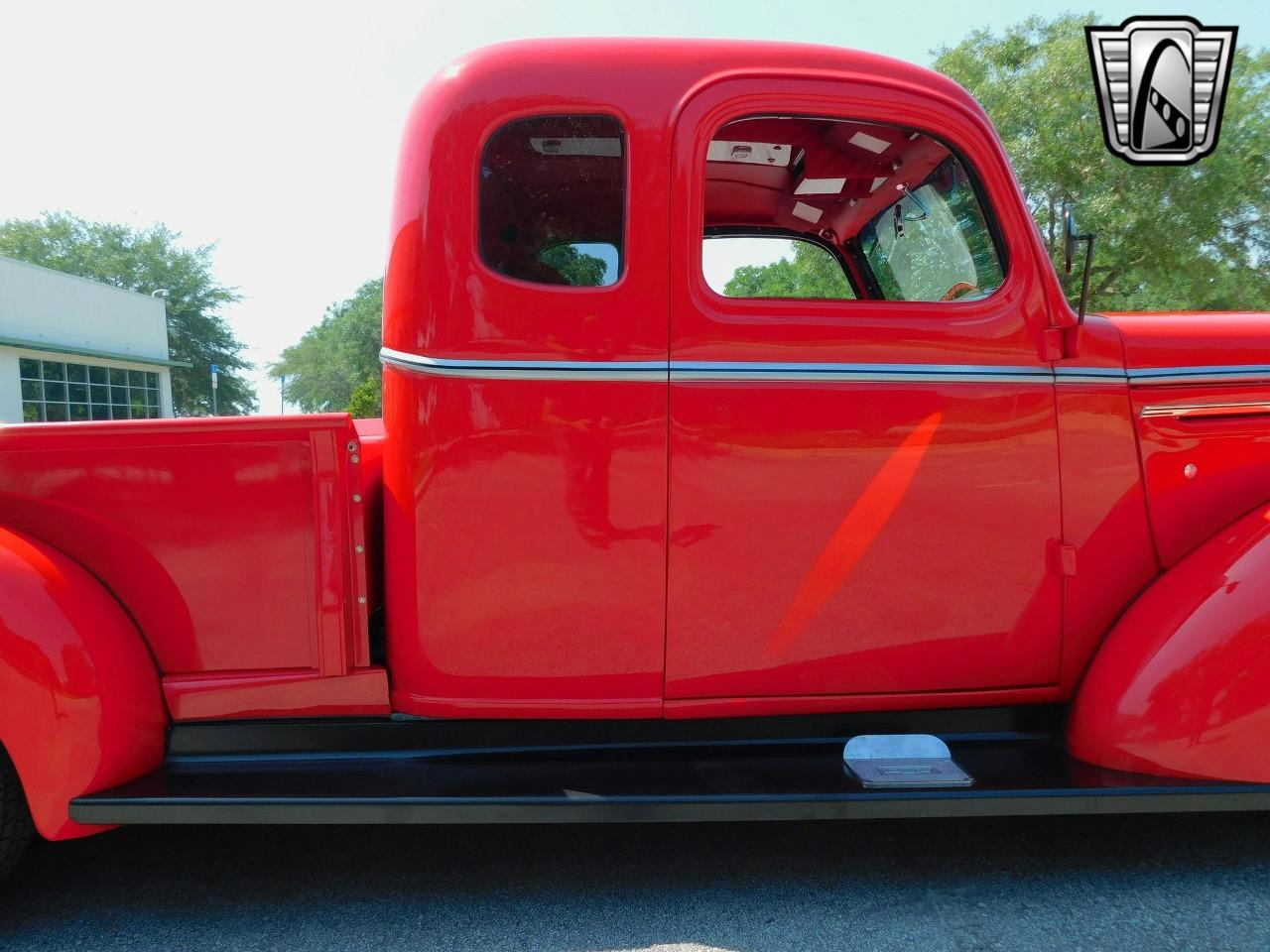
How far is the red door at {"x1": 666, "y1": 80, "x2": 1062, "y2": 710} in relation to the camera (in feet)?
7.50

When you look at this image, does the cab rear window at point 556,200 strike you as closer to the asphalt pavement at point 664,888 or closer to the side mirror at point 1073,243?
the side mirror at point 1073,243

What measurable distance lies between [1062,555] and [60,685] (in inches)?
97.0

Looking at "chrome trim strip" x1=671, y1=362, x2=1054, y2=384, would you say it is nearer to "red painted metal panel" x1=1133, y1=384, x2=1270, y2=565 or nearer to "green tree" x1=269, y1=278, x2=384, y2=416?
"red painted metal panel" x1=1133, y1=384, x2=1270, y2=565

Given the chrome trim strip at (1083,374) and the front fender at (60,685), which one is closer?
the front fender at (60,685)

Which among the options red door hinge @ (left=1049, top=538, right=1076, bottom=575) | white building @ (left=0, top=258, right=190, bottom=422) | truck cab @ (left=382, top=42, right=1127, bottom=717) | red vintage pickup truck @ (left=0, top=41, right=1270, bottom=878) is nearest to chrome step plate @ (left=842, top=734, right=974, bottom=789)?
red vintage pickup truck @ (left=0, top=41, right=1270, bottom=878)

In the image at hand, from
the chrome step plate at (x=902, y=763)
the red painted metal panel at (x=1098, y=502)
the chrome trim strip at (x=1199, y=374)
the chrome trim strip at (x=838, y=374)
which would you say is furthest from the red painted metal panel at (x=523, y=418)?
the chrome trim strip at (x=1199, y=374)

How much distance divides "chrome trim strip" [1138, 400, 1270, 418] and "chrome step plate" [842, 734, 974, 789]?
3.52ft

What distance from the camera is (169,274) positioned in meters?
31.4

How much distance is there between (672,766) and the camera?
234 cm

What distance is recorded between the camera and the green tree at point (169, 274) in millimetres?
30812

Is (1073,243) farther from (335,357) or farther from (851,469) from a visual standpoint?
(335,357)

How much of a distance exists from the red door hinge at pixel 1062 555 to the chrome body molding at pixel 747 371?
421 millimetres

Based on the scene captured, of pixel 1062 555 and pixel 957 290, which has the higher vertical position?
pixel 957 290

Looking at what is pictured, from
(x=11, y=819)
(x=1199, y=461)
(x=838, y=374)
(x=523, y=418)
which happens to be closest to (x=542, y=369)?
(x=523, y=418)
